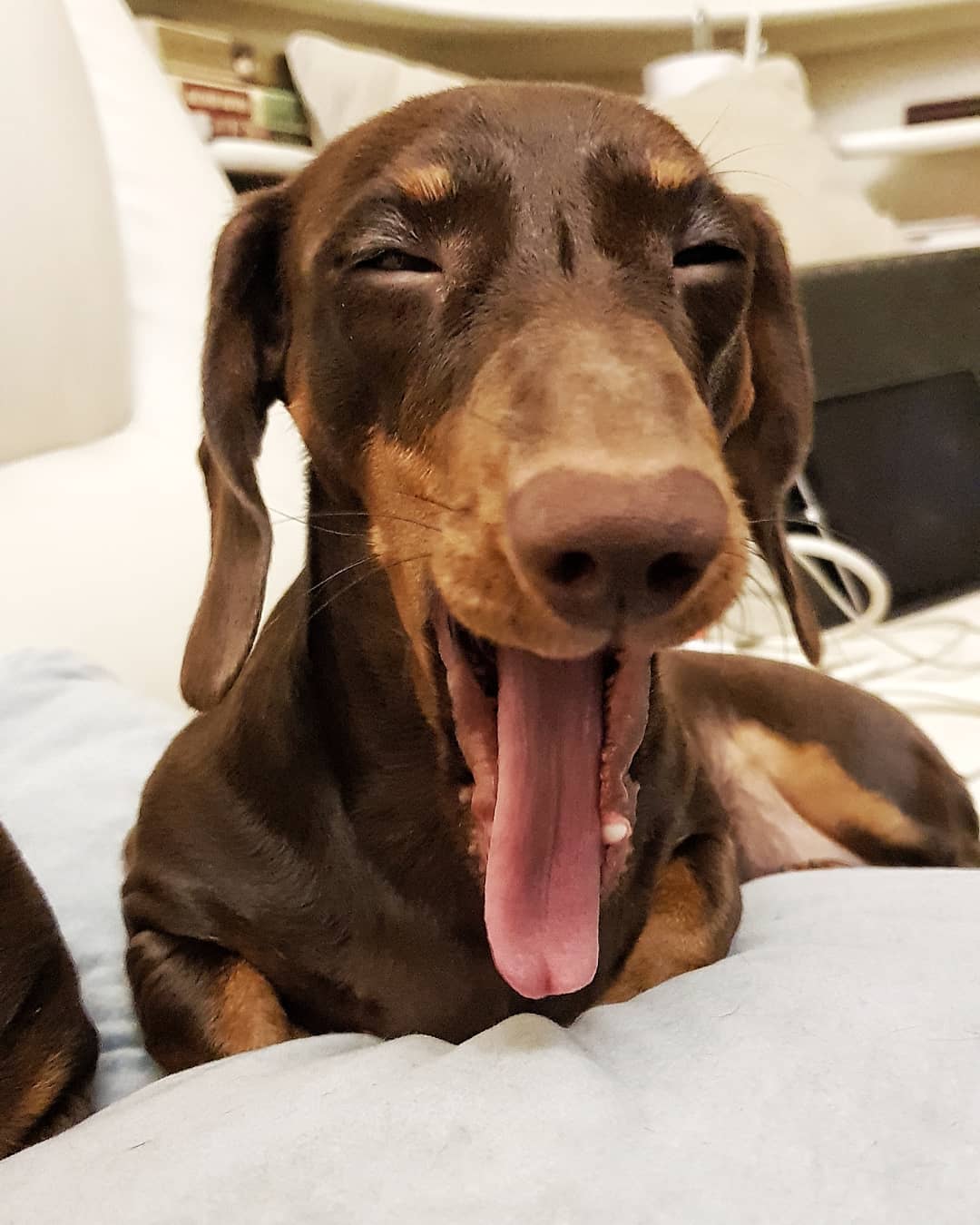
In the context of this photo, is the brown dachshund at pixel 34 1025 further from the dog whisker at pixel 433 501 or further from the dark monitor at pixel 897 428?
the dark monitor at pixel 897 428

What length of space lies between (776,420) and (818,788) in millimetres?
674

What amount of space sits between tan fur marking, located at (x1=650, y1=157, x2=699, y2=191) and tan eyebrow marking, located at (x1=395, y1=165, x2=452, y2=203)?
0.18 m

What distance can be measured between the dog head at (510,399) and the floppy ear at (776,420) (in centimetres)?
7

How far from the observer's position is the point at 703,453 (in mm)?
692

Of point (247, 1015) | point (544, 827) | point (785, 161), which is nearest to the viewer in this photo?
point (544, 827)

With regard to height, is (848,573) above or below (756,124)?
below

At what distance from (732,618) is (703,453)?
152cm

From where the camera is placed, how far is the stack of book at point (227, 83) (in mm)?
2490

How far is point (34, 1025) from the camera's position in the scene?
3.17 feet

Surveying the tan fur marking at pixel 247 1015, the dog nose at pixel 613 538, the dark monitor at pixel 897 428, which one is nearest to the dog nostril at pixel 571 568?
the dog nose at pixel 613 538

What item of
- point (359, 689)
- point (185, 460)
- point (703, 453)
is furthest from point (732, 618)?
point (703, 453)

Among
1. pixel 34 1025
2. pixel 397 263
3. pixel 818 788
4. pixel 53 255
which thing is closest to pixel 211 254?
pixel 53 255

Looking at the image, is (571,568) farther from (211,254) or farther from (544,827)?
(211,254)

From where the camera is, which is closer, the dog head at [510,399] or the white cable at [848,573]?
the dog head at [510,399]
